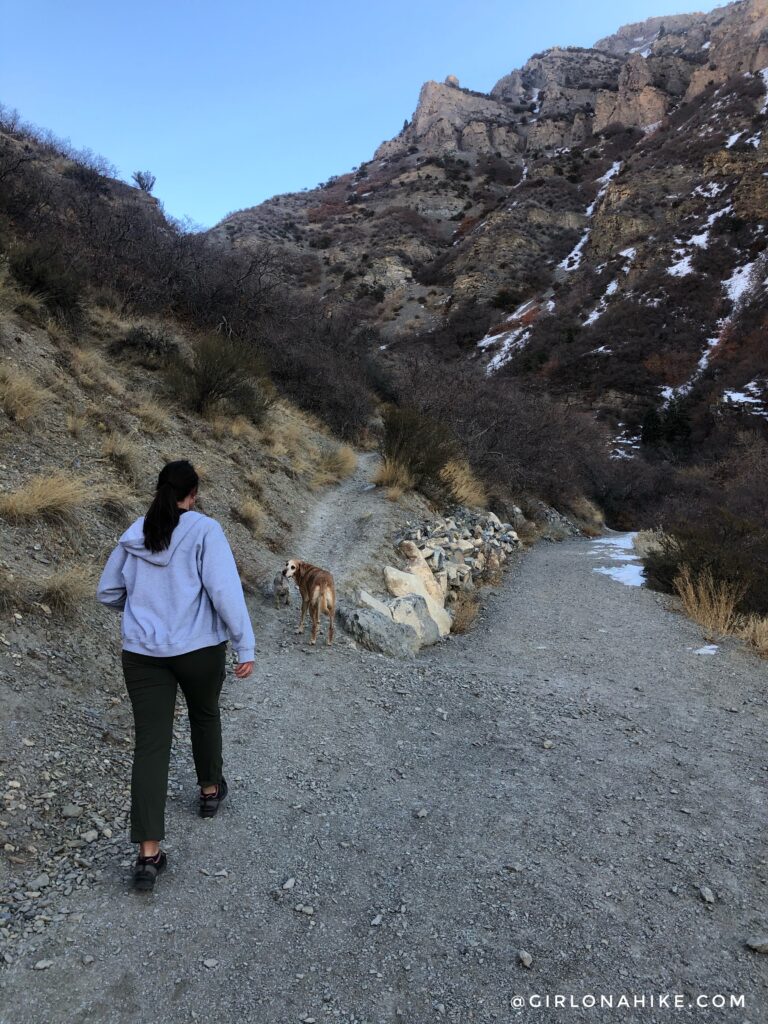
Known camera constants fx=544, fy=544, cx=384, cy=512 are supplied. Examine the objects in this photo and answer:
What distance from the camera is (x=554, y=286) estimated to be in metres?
41.7

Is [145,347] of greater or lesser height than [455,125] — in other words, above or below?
below

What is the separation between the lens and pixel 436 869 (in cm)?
248

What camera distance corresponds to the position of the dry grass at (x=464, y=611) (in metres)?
6.65

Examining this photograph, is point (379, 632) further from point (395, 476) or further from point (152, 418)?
point (395, 476)

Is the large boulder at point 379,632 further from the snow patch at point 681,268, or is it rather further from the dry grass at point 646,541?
the snow patch at point 681,268

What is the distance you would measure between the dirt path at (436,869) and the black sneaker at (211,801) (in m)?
0.05

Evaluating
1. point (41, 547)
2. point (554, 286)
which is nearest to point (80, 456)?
point (41, 547)

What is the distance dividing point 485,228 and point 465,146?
39258 mm

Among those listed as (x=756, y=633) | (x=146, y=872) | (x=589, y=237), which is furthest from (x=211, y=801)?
(x=589, y=237)

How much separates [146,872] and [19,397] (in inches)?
221

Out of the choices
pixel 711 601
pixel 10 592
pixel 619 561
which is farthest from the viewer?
pixel 619 561

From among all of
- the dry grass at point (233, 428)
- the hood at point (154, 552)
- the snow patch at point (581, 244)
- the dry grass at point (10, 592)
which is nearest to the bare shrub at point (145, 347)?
the dry grass at point (233, 428)

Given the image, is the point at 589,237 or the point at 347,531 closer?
the point at 347,531

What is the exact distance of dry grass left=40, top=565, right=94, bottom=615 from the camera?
379 cm
